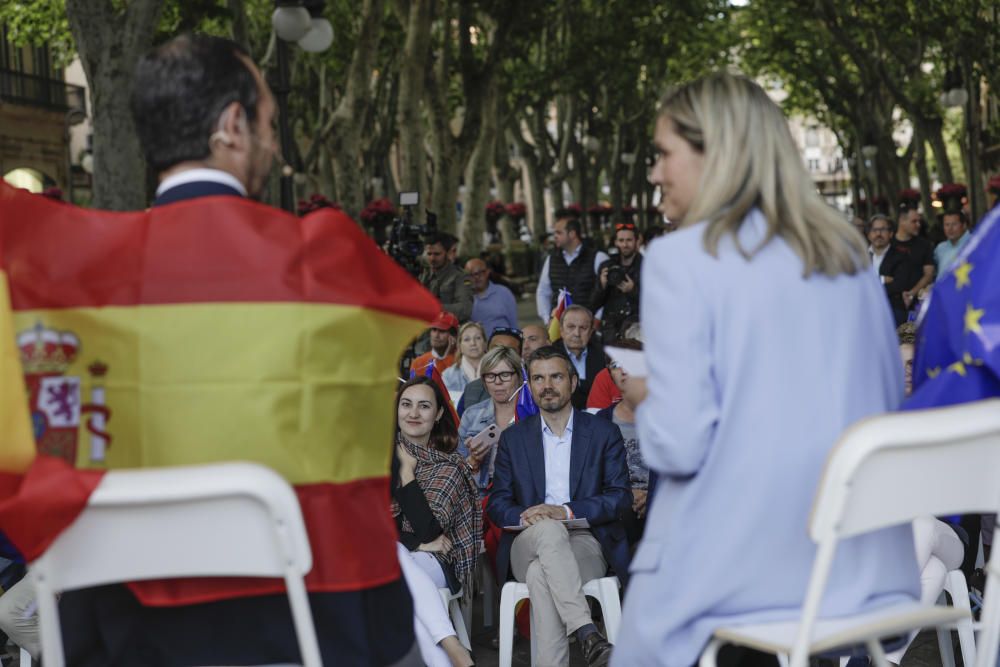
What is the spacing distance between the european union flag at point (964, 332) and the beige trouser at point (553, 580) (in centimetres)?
328

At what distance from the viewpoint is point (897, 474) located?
106 inches

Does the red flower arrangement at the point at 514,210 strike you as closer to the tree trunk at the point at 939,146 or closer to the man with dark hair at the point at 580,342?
the tree trunk at the point at 939,146

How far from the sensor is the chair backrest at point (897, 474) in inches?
102

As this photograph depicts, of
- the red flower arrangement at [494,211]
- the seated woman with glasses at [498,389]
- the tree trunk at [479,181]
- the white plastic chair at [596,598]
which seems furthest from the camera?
the red flower arrangement at [494,211]

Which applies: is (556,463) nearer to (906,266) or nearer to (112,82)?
(112,82)

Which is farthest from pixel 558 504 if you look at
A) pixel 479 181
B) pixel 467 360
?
pixel 479 181

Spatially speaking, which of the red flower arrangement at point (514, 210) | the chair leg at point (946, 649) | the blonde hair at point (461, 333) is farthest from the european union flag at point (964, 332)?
the red flower arrangement at point (514, 210)

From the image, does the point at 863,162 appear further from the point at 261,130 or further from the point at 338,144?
the point at 261,130

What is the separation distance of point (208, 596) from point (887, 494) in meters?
1.32

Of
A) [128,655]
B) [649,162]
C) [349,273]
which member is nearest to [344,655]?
[128,655]

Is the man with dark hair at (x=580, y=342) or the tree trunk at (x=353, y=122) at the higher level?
the tree trunk at (x=353, y=122)

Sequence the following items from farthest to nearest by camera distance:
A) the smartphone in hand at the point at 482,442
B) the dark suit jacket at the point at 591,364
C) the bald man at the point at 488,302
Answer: the bald man at the point at 488,302
the dark suit jacket at the point at 591,364
the smartphone in hand at the point at 482,442

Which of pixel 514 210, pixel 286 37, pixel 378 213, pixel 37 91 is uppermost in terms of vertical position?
pixel 37 91

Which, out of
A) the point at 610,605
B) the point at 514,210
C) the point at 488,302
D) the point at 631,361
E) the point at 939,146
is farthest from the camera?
the point at 514,210
